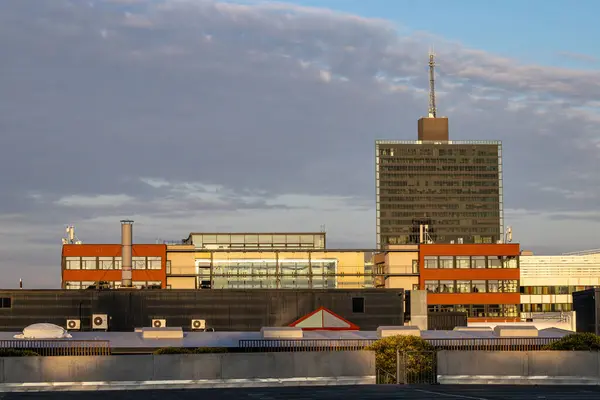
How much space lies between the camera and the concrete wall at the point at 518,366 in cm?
5650

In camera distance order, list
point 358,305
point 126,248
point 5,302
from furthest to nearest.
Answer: point 126,248 < point 358,305 < point 5,302

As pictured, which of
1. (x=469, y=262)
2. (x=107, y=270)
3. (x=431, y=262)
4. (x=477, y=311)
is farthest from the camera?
(x=477, y=311)

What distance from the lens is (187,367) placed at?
179 ft

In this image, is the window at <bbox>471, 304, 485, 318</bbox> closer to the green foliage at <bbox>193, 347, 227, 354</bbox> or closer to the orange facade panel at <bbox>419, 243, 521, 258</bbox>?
the orange facade panel at <bbox>419, 243, 521, 258</bbox>

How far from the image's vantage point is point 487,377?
56.5m

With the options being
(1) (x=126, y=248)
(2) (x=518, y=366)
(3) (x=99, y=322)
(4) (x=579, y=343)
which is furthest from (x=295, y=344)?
(1) (x=126, y=248)

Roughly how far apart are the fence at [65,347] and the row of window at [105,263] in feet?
371

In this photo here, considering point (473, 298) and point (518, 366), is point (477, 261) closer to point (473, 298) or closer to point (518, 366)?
point (473, 298)

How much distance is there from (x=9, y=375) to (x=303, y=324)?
5088 cm

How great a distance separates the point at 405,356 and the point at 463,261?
453 ft

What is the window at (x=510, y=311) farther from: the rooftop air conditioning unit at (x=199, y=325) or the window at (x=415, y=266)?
the rooftop air conditioning unit at (x=199, y=325)

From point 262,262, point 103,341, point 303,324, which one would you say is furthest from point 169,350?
point 262,262

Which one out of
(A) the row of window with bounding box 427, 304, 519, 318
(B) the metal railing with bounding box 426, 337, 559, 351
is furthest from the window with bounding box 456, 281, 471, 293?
(B) the metal railing with bounding box 426, 337, 559, 351

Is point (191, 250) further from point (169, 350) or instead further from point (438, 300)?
point (169, 350)
